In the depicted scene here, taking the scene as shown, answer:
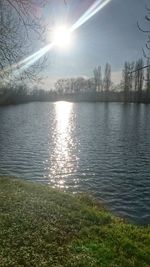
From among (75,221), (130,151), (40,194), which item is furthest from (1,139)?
(75,221)

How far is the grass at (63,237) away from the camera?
11250 mm

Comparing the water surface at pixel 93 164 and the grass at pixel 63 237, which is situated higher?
the grass at pixel 63 237

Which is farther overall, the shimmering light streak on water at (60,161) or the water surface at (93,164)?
the shimmering light streak on water at (60,161)

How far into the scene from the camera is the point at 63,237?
13.0 metres

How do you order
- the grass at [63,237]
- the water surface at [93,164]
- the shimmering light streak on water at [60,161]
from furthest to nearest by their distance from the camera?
1. the shimmering light streak on water at [60,161]
2. the water surface at [93,164]
3. the grass at [63,237]

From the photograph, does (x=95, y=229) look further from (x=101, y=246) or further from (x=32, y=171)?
(x=32, y=171)

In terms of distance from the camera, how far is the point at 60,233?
13.4 m

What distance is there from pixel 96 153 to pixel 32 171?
1114cm

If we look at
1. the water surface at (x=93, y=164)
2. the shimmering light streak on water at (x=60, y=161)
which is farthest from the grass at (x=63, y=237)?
the shimmering light streak on water at (x=60, y=161)

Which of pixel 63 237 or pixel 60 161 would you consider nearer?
pixel 63 237

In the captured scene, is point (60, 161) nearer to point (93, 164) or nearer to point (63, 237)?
point (93, 164)

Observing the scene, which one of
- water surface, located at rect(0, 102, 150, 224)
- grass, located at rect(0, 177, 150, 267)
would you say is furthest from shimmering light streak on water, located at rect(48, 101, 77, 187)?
grass, located at rect(0, 177, 150, 267)

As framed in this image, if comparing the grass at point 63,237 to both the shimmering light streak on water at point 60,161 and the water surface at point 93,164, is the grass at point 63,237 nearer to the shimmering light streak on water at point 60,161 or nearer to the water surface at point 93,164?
the water surface at point 93,164

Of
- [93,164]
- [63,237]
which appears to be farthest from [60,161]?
[63,237]
